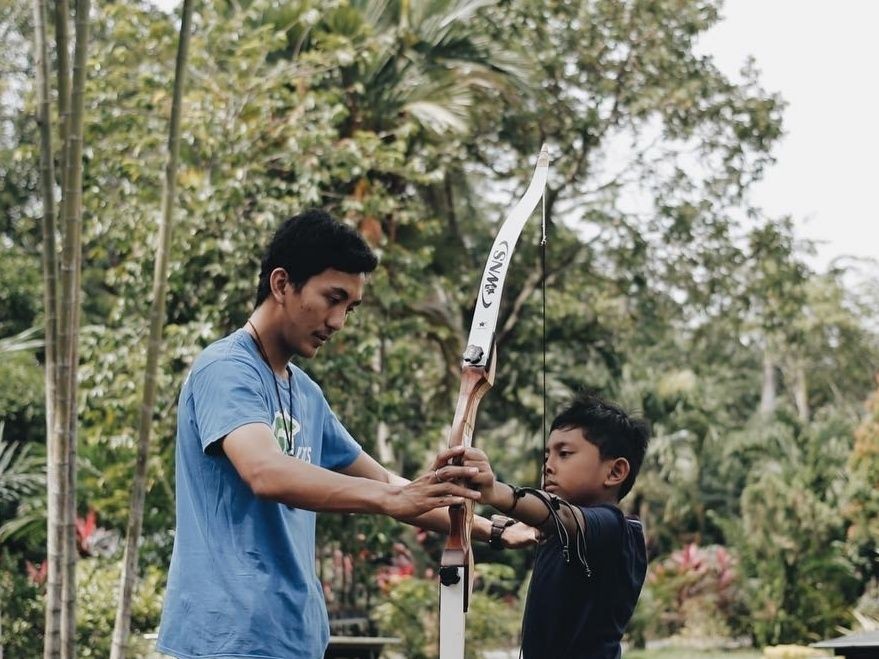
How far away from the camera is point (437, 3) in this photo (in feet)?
37.1

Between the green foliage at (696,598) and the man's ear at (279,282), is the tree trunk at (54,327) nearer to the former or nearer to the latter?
the man's ear at (279,282)

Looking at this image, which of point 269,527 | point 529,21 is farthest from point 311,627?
point 529,21

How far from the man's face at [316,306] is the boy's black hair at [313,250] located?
0.01 m

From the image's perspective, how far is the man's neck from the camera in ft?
8.85

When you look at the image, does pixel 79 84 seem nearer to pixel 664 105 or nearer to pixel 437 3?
pixel 437 3

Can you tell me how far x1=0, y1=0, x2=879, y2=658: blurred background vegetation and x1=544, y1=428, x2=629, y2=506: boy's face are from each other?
567 centimetres

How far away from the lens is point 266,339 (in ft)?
8.86

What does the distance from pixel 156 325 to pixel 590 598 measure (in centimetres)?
339

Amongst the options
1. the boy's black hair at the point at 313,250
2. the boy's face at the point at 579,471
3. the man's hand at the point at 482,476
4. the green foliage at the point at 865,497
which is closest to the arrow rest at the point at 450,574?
the man's hand at the point at 482,476

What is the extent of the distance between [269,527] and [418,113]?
878cm

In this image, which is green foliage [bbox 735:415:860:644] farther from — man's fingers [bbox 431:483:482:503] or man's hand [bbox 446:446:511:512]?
man's fingers [bbox 431:483:482:503]

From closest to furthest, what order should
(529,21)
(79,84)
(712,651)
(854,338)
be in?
(79,84) → (529,21) → (712,651) → (854,338)

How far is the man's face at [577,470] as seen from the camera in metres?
3.19

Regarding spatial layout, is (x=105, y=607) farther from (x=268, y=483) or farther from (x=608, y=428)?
(x=268, y=483)
